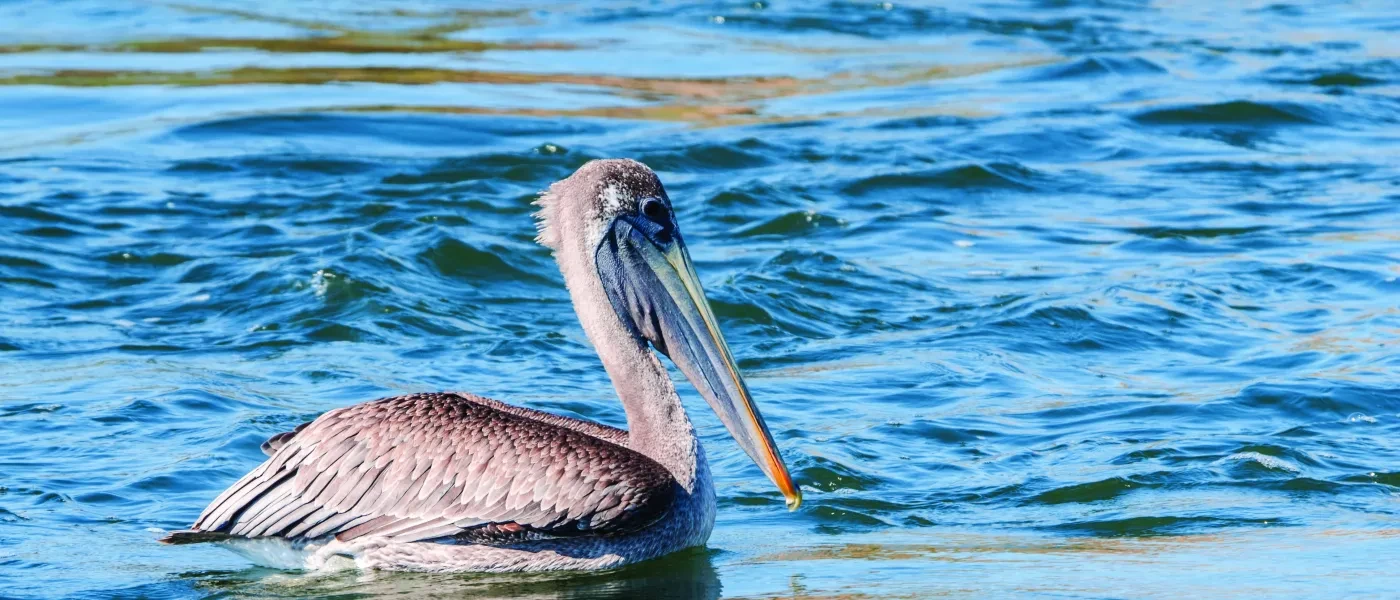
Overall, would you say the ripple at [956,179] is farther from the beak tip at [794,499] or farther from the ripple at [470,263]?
the beak tip at [794,499]

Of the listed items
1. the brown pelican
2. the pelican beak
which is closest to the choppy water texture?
the brown pelican

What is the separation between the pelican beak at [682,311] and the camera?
19.4ft

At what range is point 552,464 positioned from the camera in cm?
565

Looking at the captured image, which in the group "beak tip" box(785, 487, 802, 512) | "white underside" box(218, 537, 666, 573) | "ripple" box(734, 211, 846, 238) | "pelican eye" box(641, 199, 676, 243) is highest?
"pelican eye" box(641, 199, 676, 243)

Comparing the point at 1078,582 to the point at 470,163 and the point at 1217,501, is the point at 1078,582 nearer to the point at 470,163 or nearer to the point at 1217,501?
the point at 1217,501

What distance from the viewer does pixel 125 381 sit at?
27.0 ft

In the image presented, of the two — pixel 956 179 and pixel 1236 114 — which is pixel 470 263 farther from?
pixel 1236 114

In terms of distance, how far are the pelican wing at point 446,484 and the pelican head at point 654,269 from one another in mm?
318

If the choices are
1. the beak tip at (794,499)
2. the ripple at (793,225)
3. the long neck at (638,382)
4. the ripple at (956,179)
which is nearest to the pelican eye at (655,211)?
the long neck at (638,382)

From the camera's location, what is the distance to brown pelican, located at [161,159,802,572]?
18.6ft

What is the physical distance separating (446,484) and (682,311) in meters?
0.88

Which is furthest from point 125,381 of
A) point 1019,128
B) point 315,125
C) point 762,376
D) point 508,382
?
point 1019,128

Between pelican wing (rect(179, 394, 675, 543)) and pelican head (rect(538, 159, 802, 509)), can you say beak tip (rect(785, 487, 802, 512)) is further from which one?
pelican wing (rect(179, 394, 675, 543))

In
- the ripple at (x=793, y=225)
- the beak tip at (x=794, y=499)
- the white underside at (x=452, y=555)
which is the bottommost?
the ripple at (x=793, y=225)
